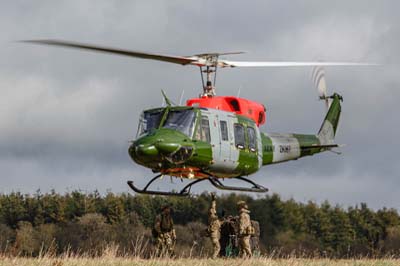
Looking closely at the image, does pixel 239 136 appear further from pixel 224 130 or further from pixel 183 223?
pixel 183 223

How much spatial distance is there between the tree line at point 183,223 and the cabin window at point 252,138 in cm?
873

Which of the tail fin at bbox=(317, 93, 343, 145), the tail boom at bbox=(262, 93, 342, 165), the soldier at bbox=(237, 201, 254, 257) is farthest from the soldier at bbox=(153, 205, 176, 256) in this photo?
the tail fin at bbox=(317, 93, 343, 145)

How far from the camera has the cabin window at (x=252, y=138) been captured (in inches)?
979

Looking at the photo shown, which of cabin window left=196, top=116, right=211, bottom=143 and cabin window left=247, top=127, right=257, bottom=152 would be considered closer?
cabin window left=196, top=116, right=211, bottom=143

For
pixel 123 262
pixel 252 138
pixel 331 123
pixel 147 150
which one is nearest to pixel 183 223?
pixel 331 123

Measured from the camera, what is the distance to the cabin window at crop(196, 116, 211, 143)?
76.2 feet

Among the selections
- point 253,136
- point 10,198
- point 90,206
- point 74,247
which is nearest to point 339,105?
point 253,136

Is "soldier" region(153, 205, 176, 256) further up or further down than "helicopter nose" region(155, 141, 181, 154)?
further down

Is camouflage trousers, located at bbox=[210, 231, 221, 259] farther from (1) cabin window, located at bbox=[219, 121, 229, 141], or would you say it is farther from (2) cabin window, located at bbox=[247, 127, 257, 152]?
(2) cabin window, located at bbox=[247, 127, 257, 152]

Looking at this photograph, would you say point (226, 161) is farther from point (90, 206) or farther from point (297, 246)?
point (90, 206)

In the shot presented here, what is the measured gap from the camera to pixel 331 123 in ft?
101

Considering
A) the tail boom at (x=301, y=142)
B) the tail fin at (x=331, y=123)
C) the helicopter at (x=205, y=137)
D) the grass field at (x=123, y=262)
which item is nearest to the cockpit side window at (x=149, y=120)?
the helicopter at (x=205, y=137)

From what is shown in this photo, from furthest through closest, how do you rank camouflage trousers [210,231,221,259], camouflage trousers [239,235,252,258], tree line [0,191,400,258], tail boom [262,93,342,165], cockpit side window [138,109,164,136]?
tree line [0,191,400,258], tail boom [262,93,342,165], camouflage trousers [210,231,221,259], cockpit side window [138,109,164,136], camouflage trousers [239,235,252,258]

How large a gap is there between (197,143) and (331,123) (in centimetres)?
908
